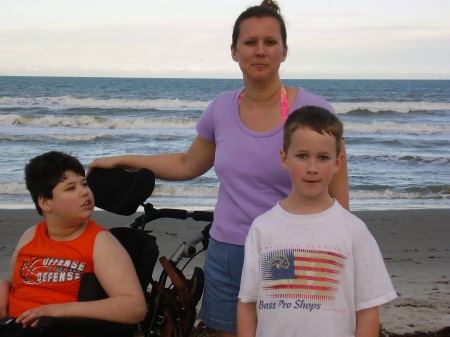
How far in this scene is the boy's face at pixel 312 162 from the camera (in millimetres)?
2309

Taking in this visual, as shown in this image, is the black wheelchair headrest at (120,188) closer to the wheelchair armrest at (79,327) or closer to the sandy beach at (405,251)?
the wheelchair armrest at (79,327)

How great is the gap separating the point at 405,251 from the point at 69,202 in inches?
190

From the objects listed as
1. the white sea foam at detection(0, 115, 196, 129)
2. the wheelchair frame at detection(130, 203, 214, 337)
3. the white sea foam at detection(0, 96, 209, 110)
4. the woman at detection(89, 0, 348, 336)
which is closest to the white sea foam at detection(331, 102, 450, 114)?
the white sea foam at detection(0, 96, 209, 110)

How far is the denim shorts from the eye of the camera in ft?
9.46

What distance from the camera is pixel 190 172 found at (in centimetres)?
329

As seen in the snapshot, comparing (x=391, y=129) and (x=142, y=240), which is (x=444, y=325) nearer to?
(x=142, y=240)

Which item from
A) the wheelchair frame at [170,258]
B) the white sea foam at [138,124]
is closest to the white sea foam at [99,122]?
the white sea foam at [138,124]

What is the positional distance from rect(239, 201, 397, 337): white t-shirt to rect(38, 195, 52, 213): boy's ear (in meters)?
1.00

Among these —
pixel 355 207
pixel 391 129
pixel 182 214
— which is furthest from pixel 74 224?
pixel 391 129

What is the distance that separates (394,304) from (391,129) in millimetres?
18268

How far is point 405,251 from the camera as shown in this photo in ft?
22.9

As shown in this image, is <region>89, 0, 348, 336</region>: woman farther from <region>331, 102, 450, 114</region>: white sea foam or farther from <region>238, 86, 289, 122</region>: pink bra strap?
<region>331, 102, 450, 114</region>: white sea foam

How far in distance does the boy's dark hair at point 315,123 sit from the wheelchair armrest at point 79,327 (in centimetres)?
94

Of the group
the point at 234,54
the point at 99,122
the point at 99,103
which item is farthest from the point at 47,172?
the point at 99,103
